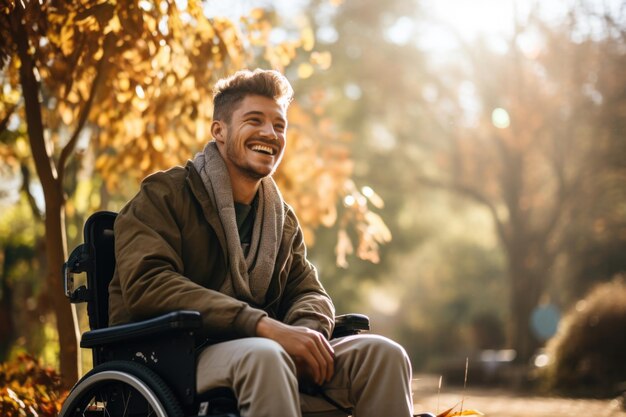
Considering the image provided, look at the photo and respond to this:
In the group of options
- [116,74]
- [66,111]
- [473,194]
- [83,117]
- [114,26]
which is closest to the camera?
[114,26]

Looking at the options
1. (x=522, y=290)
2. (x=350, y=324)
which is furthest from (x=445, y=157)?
(x=350, y=324)

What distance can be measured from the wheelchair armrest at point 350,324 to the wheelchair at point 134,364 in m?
0.75

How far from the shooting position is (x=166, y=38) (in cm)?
473

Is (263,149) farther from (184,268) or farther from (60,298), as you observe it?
(60,298)

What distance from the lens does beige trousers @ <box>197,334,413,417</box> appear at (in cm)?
Answer: 255

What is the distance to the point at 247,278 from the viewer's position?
3.16 metres

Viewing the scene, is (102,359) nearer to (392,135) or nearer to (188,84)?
(188,84)

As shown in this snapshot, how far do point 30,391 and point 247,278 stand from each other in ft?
6.22

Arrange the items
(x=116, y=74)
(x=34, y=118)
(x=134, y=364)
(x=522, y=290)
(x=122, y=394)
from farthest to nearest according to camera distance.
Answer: (x=522, y=290) < (x=116, y=74) < (x=34, y=118) < (x=122, y=394) < (x=134, y=364)

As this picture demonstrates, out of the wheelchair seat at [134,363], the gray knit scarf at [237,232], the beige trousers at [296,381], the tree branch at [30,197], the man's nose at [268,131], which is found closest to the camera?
the beige trousers at [296,381]

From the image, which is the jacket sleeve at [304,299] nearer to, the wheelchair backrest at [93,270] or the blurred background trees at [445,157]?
the wheelchair backrest at [93,270]

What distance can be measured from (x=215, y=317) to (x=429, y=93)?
1672 centimetres

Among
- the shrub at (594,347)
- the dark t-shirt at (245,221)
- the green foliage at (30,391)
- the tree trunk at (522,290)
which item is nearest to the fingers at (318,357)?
the dark t-shirt at (245,221)

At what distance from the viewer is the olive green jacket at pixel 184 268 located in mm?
2818
